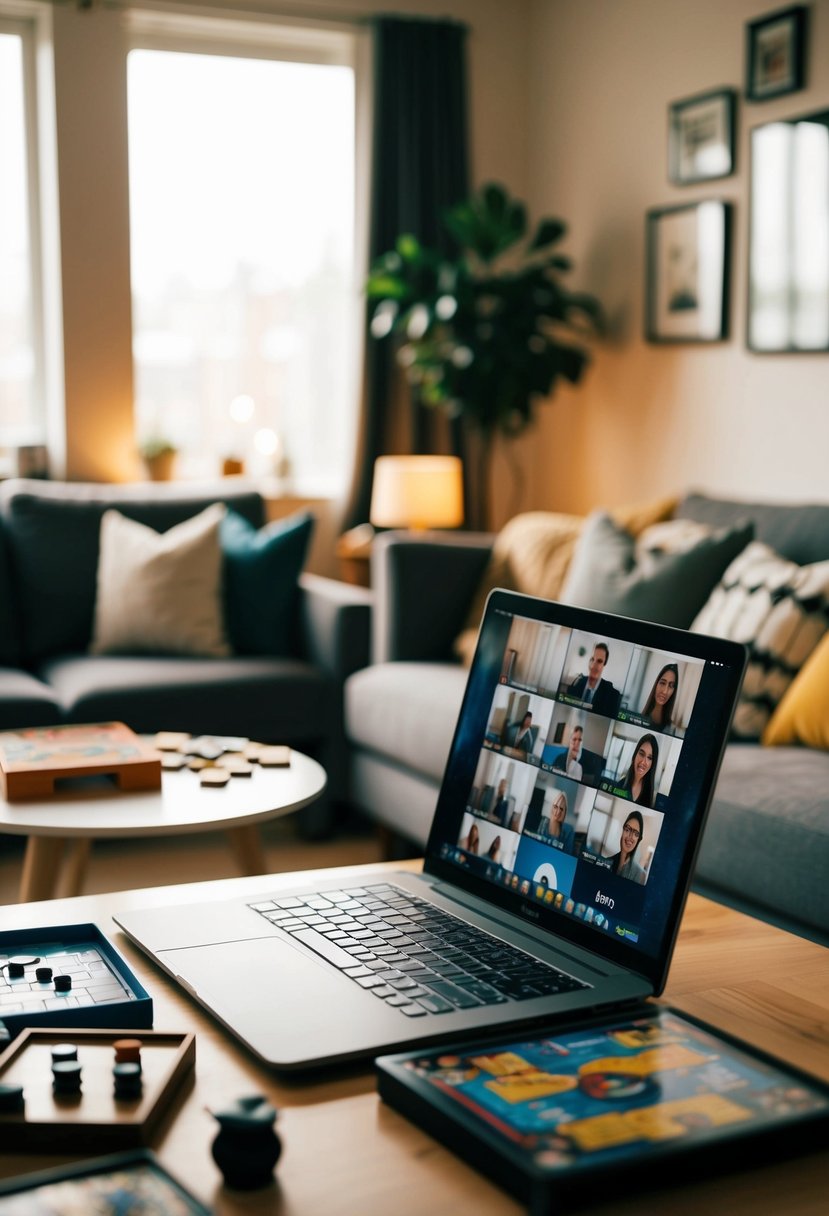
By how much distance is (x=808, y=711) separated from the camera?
2705mm

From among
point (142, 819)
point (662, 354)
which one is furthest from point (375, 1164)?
point (662, 354)

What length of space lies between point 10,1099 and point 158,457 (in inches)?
158

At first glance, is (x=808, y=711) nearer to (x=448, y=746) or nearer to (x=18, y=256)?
(x=448, y=746)

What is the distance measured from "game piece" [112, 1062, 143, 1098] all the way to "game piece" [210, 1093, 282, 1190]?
0.28 ft

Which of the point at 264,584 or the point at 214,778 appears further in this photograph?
the point at 264,584

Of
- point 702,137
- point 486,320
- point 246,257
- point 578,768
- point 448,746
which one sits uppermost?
point 702,137

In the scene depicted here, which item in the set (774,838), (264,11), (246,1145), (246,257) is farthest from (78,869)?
(264,11)

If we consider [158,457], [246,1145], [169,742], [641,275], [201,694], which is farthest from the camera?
[158,457]

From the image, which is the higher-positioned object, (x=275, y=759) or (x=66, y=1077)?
(x=66, y=1077)

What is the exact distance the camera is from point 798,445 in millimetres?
3812

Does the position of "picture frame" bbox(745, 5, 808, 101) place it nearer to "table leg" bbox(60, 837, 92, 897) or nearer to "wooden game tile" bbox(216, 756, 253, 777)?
"wooden game tile" bbox(216, 756, 253, 777)

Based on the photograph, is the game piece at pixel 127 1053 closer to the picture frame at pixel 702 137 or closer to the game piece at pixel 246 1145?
the game piece at pixel 246 1145

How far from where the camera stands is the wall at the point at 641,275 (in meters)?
3.86

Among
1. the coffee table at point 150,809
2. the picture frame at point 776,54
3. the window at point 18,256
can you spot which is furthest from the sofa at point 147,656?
the picture frame at point 776,54
